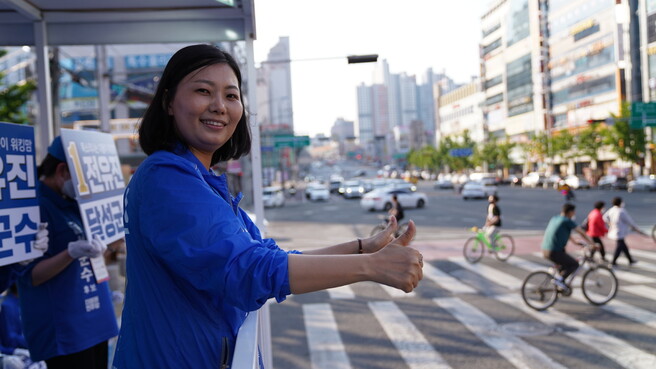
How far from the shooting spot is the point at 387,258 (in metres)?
1.38

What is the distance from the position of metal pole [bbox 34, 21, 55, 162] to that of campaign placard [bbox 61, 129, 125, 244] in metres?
0.52

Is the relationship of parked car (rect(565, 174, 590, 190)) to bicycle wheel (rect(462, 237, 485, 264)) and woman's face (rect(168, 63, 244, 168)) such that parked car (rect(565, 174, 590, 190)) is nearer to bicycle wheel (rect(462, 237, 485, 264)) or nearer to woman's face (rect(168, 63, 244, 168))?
bicycle wheel (rect(462, 237, 485, 264))

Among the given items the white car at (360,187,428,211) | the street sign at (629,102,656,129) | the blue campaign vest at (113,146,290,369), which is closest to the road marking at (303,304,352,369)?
the blue campaign vest at (113,146,290,369)

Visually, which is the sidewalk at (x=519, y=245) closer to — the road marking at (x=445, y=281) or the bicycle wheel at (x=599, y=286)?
the road marking at (x=445, y=281)

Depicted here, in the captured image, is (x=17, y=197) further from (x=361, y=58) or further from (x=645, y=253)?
(x=645, y=253)

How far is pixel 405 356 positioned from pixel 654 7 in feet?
172

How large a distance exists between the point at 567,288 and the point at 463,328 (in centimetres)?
217

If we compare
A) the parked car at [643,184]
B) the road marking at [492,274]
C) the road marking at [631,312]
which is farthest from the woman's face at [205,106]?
the parked car at [643,184]

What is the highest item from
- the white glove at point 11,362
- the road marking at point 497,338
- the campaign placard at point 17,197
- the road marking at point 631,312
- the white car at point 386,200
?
the campaign placard at point 17,197

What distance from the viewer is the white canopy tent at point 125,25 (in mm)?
3934

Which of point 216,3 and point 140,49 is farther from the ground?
point 140,49

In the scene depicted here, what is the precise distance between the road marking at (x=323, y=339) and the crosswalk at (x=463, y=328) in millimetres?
12

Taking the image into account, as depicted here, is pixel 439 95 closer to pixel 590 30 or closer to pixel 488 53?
pixel 488 53

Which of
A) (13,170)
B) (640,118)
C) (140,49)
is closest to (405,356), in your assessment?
(13,170)
